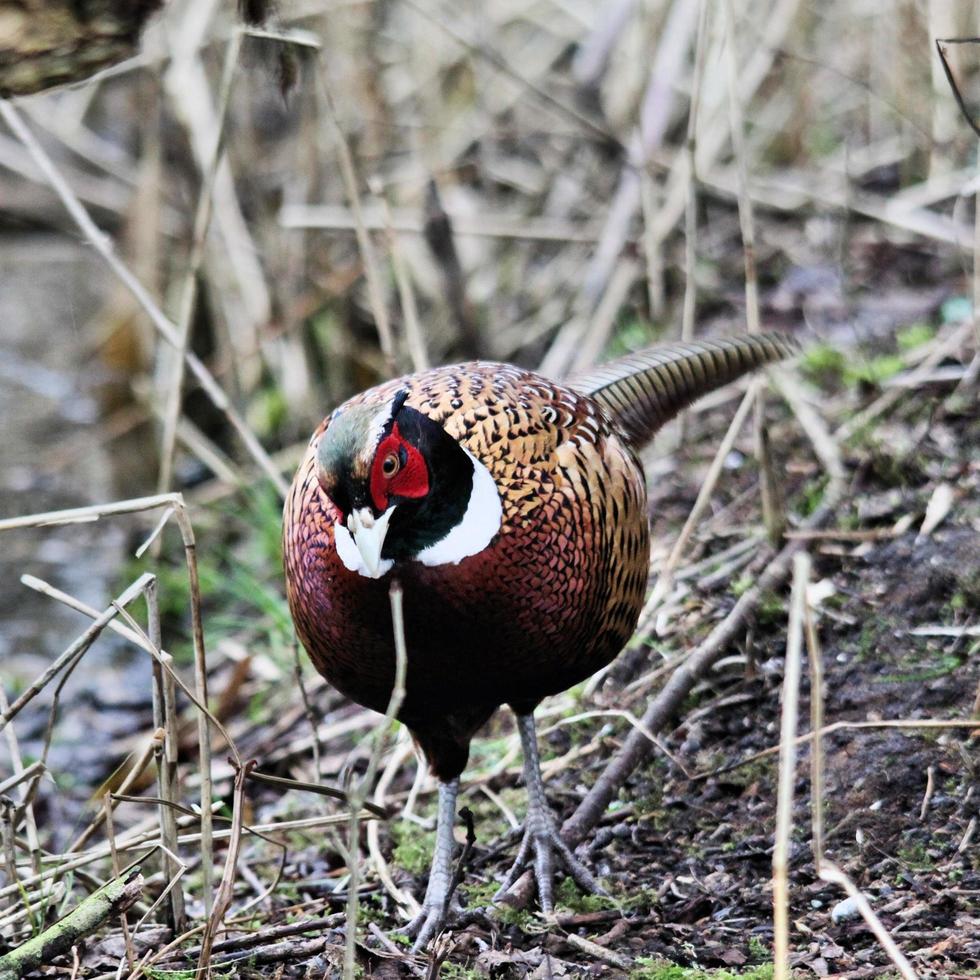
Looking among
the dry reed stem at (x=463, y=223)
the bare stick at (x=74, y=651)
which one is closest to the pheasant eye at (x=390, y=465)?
the bare stick at (x=74, y=651)

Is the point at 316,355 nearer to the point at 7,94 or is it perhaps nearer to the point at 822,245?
the point at 822,245

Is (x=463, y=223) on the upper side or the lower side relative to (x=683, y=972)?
upper

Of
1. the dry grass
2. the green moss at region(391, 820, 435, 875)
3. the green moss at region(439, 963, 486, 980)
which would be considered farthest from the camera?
the dry grass

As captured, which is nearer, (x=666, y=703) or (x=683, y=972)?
(x=683, y=972)

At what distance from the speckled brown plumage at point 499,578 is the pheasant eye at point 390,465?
15 cm

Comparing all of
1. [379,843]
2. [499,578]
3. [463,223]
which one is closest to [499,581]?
[499,578]

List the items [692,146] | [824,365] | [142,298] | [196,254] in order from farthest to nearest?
[824,365], [692,146], [142,298], [196,254]

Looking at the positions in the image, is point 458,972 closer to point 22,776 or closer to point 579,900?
point 579,900

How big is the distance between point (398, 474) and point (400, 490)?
0.03 m

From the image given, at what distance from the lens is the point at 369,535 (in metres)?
2.32

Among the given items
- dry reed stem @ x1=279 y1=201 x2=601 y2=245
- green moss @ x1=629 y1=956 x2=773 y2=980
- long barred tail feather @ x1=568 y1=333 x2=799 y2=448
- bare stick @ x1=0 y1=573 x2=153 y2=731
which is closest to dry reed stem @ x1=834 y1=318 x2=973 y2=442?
long barred tail feather @ x1=568 y1=333 x2=799 y2=448

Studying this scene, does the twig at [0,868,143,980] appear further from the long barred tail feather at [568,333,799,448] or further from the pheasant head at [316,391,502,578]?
the long barred tail feather at [568,333,799,448]

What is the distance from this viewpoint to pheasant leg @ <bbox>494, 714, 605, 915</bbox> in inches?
116

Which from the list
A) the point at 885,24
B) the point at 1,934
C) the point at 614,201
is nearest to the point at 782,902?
the point at 1,934
